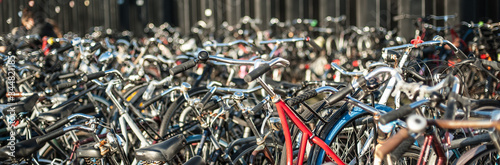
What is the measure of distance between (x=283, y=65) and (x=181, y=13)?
14280 mm

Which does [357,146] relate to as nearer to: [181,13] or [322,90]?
[322,90]

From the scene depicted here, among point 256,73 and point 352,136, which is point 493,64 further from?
point 256,73

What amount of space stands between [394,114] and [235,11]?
12512mm

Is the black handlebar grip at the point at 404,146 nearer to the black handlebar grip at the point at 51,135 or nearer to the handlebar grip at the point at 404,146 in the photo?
the handlebar grip at the point at 404,146

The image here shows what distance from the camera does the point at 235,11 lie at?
48.2 feet

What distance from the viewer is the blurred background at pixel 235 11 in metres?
8.41

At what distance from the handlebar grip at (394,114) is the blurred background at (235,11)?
17.8 feet

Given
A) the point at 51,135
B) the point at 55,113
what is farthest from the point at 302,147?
the point at 55,113

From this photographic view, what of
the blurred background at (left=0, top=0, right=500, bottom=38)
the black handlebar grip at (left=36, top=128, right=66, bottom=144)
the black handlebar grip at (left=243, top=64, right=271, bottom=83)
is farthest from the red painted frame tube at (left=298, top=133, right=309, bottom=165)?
the blurred background at (left=0, top=0, right=500, bottom=38)

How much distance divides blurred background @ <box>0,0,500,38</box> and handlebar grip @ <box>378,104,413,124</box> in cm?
543

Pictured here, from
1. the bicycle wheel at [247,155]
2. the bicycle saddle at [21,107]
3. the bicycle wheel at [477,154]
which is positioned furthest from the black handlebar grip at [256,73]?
the bicycle saddle at [21,107]

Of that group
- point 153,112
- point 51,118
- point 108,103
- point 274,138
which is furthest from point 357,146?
point 108,103

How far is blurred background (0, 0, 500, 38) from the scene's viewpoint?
841cm

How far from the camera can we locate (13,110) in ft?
12.9
